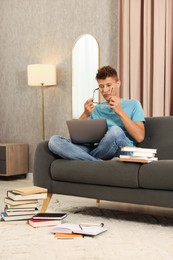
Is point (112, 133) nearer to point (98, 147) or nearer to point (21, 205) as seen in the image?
point (98, 147)

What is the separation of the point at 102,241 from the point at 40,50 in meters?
3.43

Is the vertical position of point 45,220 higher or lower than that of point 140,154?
lower

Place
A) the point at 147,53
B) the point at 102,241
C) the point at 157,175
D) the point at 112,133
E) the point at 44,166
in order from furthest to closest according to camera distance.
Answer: the point at 147,53 → the point at 44,166 → the point at 112,133 → the point at 157,175 → the point at 102,241

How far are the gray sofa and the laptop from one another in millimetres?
182

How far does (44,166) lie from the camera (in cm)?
288

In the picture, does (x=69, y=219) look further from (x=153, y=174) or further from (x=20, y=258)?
(x=20, y=258)

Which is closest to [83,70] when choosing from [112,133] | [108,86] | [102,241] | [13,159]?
[13,159]

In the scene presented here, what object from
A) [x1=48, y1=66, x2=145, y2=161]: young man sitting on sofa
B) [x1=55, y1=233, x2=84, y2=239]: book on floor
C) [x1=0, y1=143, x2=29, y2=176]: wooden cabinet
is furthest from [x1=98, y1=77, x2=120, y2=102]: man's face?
[x1=0, y1=143, x2=29, y2=176]: wooden cabinet

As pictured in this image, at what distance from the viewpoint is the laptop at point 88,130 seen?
2.75 metres

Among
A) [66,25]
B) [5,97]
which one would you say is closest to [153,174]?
[66,25]

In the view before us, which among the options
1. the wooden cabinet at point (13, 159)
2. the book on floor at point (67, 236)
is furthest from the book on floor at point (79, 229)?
the wooden cabinet at point (13, 159)

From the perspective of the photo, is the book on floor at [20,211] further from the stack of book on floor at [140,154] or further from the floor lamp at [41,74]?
the floor lamp at [41,74]

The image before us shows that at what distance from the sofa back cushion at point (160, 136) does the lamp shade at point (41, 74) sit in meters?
1.88

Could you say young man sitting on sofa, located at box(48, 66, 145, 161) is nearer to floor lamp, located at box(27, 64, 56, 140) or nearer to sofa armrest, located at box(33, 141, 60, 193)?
sofa armrest, located at box(33, 141, 60, 193)
